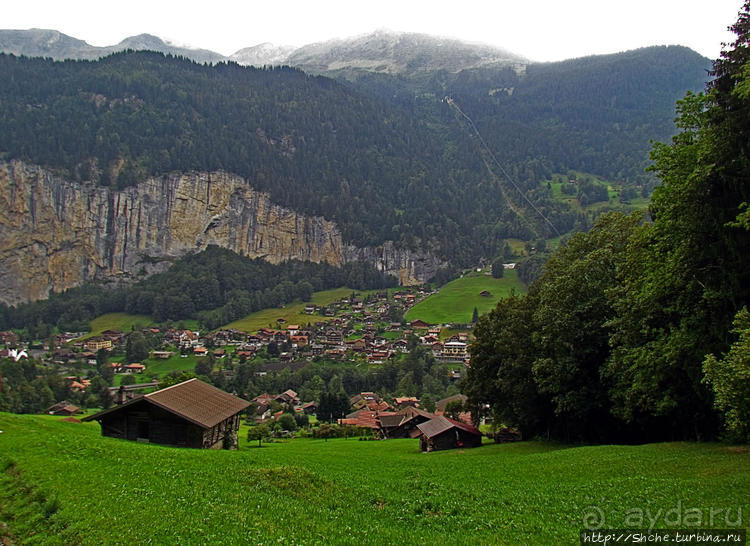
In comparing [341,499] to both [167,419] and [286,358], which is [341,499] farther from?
[286,358]

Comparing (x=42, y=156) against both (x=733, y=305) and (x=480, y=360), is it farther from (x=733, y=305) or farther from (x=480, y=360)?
(x=733, y=305)

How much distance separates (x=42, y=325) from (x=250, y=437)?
143 meters

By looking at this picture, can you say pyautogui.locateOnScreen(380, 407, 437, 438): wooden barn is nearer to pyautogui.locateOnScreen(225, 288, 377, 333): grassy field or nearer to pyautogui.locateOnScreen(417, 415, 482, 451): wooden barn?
pyautogui.locateOnScreen(417, 415, 482, 451): wooden barn

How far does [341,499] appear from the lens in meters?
14.9

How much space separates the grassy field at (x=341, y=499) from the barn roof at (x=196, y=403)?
30.6ft

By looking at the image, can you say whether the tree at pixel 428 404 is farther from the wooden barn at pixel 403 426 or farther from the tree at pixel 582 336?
the tree at pixel 582 336

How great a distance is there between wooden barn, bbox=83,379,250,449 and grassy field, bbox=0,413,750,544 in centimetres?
966

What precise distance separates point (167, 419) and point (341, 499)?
21.3 metres

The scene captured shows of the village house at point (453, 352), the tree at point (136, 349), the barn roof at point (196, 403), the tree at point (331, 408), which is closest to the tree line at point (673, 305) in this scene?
the barn roof at point (196, 403)

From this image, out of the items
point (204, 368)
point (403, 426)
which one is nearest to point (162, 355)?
point (204, 368)

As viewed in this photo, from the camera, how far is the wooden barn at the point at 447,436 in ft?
142

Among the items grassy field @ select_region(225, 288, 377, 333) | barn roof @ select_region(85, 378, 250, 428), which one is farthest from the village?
barn roof @ select_region(85, 378, 250, 428)

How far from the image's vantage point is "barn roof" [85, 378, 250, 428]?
31.5 meters

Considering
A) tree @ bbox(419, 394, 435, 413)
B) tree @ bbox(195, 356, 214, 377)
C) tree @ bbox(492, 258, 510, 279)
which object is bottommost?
tree @ bbox(195, 356, 214, 377)
